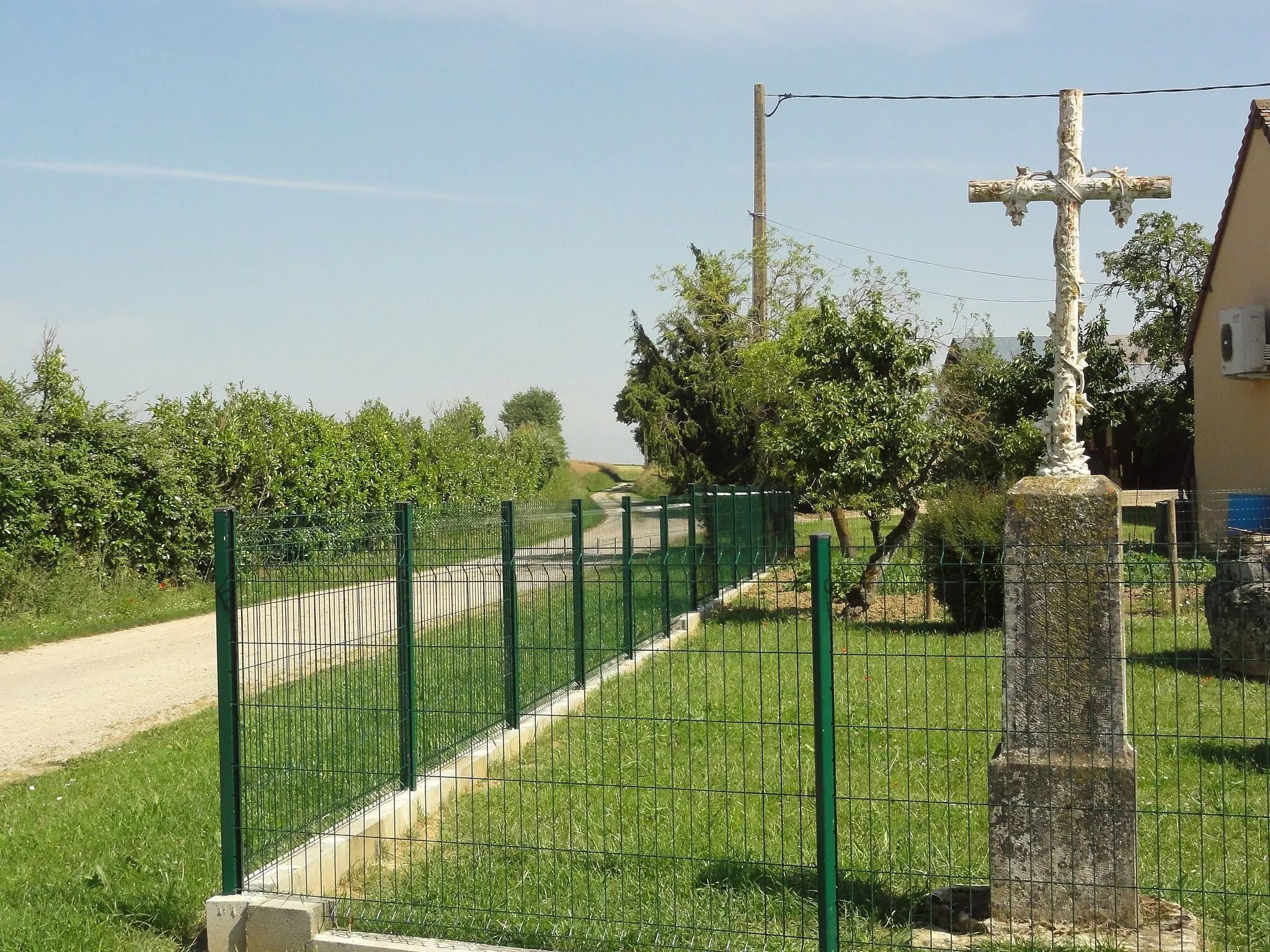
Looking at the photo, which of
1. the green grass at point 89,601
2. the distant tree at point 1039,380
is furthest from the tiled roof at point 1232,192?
the green grass at point 89,601

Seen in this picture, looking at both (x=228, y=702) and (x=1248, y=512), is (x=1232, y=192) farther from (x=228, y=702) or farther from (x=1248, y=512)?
(x=228, y=702)

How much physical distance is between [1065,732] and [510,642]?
3.79 m

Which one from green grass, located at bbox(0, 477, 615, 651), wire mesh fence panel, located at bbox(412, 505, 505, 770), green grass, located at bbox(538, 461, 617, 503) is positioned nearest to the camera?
wire mesh fence panel, located at bbox(412, 505, 505, 770)

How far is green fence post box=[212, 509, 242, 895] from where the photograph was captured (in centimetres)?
514

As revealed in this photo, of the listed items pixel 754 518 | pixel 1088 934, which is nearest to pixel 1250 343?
pixel 754 518

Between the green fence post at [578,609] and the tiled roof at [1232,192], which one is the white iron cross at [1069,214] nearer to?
the green fence post at [578,609]

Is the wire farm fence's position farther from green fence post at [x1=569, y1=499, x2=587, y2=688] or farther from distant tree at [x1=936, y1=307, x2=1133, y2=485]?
distant tree at [x1=936, y1=307, x2=1133, y2=485]

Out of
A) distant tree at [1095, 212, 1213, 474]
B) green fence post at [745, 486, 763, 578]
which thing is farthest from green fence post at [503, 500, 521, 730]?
distant tree at [1095, 212, 1213, 474]

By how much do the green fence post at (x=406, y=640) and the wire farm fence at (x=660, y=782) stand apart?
22mm

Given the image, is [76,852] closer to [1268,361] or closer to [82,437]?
[82,437]

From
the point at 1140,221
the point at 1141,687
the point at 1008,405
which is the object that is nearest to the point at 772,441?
the point at 1141,687

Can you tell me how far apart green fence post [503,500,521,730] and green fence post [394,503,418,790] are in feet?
4.12

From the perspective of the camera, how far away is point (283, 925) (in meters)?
4.92

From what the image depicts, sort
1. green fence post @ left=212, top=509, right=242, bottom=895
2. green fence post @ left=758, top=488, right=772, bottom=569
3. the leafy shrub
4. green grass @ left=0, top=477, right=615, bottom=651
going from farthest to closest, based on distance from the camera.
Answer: green fence post @ left=758, top=488, right=772, bottom=569 → green grass @ left=0, top=477, right=615, bottom=651 → the leafy shrub → green fence post @ left=212, top=509, right=242, bottom=895
